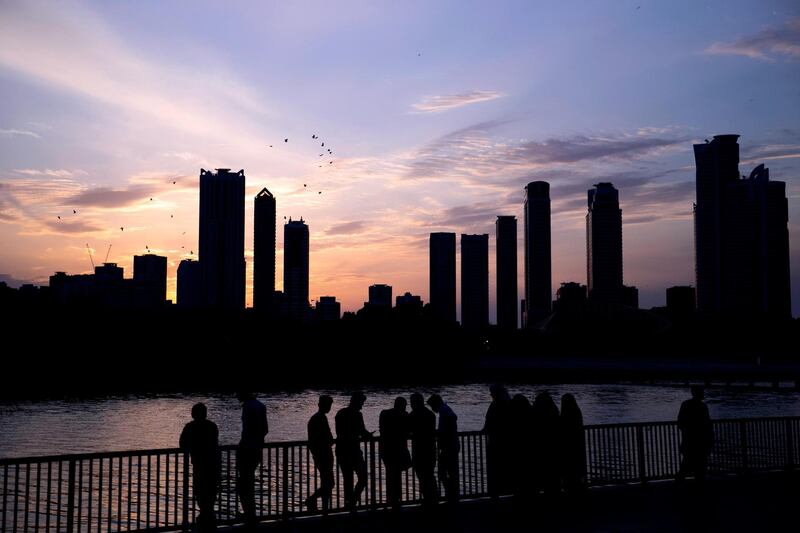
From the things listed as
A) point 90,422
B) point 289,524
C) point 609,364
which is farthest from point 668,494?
point 609,364

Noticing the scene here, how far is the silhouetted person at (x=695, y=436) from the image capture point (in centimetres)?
1862

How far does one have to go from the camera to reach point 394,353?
19538 cm

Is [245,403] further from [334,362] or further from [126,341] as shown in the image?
[334,362]

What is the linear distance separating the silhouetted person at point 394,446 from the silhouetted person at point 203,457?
3210 mm

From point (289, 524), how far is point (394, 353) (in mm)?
181427

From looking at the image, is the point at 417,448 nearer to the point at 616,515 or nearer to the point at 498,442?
the point at 498,442

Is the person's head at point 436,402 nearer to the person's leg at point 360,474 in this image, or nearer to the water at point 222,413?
the person's leg at point 360,474

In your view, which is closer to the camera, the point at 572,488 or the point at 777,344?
the point at 572,488

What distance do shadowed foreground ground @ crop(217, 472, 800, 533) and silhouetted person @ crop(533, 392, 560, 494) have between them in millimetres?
403

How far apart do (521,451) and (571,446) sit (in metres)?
1.08

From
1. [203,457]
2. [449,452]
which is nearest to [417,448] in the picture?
[449,452]

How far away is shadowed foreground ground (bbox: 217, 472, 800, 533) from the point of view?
46.9ft

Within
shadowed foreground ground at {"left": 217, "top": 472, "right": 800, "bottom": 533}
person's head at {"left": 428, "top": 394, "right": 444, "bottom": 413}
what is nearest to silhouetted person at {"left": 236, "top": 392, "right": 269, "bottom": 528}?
shadowed foreground ground at {"left": 217, "top": 472, "right": 800, "bottom": 533}

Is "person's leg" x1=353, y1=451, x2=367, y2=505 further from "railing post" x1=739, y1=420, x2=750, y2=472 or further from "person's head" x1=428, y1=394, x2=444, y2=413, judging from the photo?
"railing post" x1=739, y1=420, x2=750, y2=472
